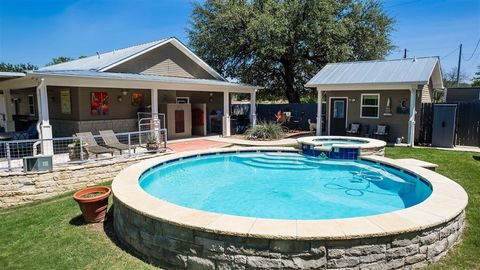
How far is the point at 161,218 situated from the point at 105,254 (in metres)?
1.32

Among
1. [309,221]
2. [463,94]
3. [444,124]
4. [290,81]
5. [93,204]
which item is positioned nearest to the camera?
[309,221]

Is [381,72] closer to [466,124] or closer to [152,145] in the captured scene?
[466,124]

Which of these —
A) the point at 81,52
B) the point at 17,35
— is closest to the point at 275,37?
the point at 17,35

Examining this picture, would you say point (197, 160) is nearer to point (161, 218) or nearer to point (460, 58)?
point (161, 218)

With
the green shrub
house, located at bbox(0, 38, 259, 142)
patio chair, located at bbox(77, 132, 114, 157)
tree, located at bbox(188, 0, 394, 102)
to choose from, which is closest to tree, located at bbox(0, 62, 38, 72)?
house, located at bbox(0, 38, 259, 142)

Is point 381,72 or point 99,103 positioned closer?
point 99,103

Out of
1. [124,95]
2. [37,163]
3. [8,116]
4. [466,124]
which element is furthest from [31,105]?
[466,124]

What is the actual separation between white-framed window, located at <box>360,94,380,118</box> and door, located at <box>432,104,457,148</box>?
8.56 feet

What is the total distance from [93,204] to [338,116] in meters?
14.4

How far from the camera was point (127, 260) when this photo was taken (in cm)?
457

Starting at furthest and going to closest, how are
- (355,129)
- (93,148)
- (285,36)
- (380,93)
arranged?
(285,36) → (355,129) → (380,93) → (93,148)

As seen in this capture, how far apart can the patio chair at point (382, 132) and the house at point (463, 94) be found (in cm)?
632

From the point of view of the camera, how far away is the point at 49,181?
8719mm

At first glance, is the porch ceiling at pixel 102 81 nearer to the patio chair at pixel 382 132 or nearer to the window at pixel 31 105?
the window at pixel 31 105
